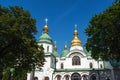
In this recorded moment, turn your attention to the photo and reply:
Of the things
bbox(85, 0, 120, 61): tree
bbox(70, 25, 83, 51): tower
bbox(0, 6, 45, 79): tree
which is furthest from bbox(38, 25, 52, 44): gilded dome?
bbox(85, 0, 120, 61): tree

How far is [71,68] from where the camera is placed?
45.0 metres

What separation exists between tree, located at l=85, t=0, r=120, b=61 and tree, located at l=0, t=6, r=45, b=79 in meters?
7.11

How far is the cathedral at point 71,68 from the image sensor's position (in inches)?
1670

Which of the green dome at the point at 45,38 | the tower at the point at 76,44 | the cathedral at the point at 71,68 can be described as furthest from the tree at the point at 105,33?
the tower at the point at 76,44

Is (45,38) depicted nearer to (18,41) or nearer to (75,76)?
(75,76)

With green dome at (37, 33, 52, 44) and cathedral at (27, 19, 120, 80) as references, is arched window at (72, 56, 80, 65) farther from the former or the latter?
green dome at (37, 33, 52, 44)

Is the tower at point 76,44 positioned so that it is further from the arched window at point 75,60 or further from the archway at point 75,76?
the archway at point 75,76

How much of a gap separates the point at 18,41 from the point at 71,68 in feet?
81.3

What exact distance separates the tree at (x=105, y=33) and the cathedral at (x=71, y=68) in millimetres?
17696

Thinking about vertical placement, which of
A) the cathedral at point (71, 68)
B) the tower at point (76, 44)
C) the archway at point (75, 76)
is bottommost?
the archway at point (75, 76)

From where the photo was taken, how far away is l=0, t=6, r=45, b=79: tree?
21.6 m

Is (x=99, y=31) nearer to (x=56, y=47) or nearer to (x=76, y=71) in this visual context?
(x=76, y=71)

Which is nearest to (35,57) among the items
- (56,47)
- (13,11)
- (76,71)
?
(13,11)

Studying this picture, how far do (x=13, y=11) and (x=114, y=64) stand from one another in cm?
2761
